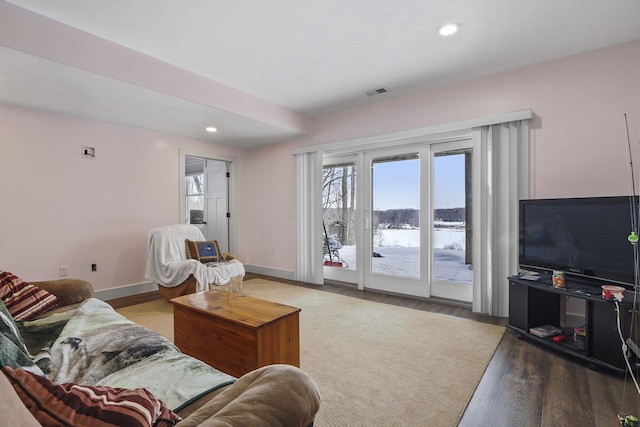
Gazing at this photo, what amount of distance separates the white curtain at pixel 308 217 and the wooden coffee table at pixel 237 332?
249 cm

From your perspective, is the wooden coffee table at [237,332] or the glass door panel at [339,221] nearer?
the wooden coffee table at [237,332]

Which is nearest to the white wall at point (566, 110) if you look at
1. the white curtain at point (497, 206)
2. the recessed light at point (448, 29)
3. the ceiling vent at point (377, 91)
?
the white curtain at point (497, 206)

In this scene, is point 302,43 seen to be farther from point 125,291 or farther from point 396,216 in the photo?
point 125,291

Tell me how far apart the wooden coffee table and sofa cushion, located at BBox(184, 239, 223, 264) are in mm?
1825

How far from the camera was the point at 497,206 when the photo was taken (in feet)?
10.6

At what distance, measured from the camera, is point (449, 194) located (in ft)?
12.3

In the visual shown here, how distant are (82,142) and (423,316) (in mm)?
4583

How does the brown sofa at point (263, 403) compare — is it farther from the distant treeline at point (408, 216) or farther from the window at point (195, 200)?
the window at point (195, 200)

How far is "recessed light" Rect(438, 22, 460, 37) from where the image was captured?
245 centimetres

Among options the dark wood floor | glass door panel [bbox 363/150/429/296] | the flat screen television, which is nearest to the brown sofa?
the dark wood floor

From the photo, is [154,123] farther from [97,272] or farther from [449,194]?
[449,194]

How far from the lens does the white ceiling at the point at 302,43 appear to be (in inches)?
88.4

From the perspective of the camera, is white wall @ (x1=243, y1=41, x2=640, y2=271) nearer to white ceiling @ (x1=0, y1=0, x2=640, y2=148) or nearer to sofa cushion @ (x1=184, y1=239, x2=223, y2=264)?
white ceiling @ (x1=0, y1=0, x2=640, y2=148)

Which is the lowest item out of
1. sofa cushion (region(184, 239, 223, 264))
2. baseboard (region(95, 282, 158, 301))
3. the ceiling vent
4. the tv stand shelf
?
baseboard (region(95, 282, 158, 301))
